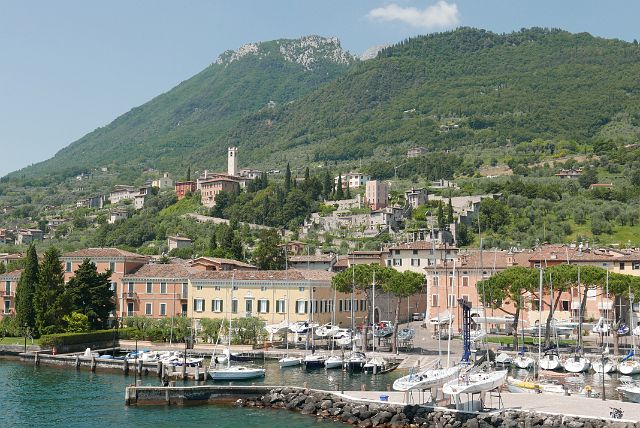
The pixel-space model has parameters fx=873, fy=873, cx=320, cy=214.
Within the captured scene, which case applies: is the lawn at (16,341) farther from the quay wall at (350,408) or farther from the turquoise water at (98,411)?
the quay wall at (350,408)

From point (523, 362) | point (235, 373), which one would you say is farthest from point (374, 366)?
point (523, 362)

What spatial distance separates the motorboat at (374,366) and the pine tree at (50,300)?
91.6ft

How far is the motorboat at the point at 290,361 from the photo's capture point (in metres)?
62.9

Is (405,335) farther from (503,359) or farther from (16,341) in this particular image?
(16,341)

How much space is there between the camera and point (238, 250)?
123438 millimetres

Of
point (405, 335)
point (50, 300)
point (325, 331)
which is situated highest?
point (50, 300)

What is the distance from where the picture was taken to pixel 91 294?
3002 inches

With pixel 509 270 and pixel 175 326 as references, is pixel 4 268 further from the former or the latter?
pixel 509 270

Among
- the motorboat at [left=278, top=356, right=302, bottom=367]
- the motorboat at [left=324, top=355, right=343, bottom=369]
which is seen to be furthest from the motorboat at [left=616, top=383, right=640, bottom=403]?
the motorboat at [left=278, top=356, right=302, bottom=367]

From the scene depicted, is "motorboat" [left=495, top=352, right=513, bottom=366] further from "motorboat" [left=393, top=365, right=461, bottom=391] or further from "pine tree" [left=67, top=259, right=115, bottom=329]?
"pine tree" [left=67, top=259, right=115, bottom=329]

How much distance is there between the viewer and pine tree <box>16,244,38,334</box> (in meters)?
73.5

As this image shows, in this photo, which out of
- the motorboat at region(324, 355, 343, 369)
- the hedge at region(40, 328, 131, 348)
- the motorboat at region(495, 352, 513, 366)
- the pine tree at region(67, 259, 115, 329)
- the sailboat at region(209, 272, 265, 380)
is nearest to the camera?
the sailboat at region(209, 272, 265, 380)

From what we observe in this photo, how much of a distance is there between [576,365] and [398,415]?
72.8 feet

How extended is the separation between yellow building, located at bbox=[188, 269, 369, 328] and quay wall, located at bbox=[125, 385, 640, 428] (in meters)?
Answer: 25.7
